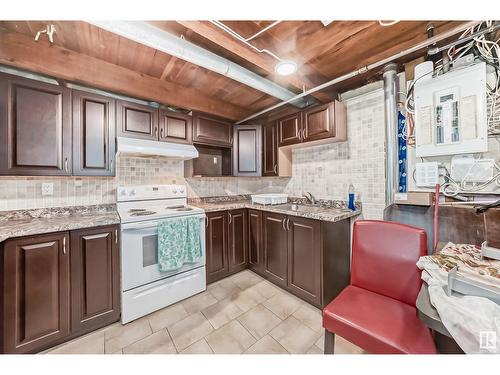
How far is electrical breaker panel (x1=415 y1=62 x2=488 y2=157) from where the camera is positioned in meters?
1.36

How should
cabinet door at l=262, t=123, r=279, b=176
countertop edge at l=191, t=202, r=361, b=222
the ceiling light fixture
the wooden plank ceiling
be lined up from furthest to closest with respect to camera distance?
1. cabinet door at l=262, t=123, r=279, b=176
2. countertop edge at l=191, t=202, r=361, b=222
3. the ceiling light fixture
4. the wooden plank ceiling

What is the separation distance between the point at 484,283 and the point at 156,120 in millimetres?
2638

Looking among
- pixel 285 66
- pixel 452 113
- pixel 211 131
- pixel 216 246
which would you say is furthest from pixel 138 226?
pixel 452 113

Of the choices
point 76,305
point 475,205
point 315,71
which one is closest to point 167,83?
point 315,71

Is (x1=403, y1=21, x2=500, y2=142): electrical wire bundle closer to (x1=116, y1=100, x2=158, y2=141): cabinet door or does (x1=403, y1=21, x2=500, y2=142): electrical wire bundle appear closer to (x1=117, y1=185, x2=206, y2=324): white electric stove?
(x1=117, y1=185, x2=206, y2=324): white electric stove

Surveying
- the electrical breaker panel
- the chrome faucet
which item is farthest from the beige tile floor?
the electrical breaker panel

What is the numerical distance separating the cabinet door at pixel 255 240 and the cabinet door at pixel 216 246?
36cm

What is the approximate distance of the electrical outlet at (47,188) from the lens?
1766 millimetres

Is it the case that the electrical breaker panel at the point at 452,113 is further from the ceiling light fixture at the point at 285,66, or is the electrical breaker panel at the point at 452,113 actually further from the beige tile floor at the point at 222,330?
the beige tile floor at the point at 222,330

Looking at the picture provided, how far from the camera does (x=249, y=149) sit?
9.38 feet

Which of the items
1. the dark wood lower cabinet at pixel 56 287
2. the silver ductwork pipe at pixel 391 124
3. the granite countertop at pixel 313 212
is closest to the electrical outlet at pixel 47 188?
the dark wood lower cabinet at pixel 56 287

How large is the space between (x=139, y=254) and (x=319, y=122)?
2326mm

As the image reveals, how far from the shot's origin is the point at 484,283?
69 centimetres

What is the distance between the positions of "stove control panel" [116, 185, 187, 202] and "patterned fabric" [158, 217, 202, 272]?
55 cm
